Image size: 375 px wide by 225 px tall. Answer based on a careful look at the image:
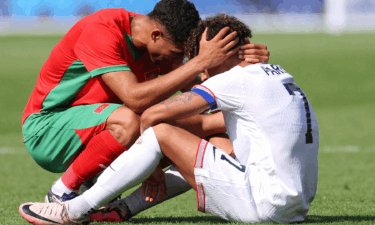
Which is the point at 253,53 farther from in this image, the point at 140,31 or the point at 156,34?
the point at 140,31

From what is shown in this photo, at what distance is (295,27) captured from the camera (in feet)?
86.6

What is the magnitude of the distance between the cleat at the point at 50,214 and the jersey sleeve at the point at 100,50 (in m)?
0.91

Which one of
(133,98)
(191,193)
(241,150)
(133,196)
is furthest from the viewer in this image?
(191,193)

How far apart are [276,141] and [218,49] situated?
2.23 ft

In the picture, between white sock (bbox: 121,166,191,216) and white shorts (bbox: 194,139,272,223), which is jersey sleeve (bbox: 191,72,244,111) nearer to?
white shorts (bbox: 194,139,272,223)

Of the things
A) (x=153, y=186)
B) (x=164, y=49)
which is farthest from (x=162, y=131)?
(x=164, y=49)

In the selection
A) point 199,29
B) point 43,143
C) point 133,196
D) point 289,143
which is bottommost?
point 133,196

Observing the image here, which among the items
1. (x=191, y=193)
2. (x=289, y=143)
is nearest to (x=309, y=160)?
(x=289, y=143)

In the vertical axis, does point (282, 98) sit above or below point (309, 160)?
above

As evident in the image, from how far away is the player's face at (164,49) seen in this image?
338cm

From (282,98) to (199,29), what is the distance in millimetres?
818

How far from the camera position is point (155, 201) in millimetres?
3160

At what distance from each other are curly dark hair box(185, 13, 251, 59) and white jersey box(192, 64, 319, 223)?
378 millimetres

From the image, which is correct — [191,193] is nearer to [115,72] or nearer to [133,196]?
[133,196]
